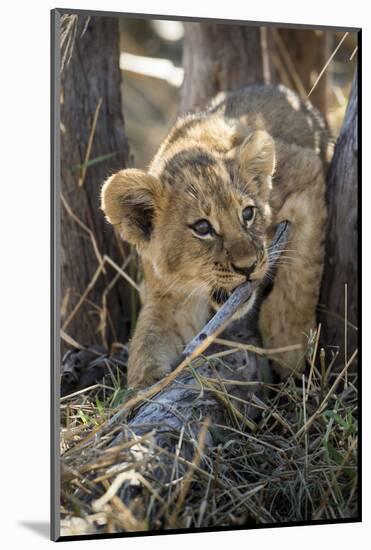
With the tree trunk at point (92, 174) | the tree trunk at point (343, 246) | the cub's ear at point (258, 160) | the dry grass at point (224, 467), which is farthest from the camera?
the tree trunk at point (92, 174)

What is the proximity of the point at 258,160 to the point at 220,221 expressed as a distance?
1.40 ft

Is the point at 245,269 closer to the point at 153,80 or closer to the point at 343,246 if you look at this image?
the point at 343,246

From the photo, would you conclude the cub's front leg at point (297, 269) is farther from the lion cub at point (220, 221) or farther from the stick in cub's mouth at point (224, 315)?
the stick in cub's mouth at point (224, 315)

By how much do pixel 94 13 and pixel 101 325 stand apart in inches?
70.0

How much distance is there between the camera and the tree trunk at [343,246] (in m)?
4.38

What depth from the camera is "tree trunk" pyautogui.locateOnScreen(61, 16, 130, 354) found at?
15.7ft

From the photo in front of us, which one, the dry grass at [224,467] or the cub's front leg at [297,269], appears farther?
the cub's front leg at [297,269]

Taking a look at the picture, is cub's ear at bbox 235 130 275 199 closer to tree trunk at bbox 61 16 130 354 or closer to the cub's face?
the cub's face

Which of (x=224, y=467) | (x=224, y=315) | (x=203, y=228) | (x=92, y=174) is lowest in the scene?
(x=224, y=467)

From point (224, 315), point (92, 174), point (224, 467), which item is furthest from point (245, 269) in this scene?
point (92, 174)

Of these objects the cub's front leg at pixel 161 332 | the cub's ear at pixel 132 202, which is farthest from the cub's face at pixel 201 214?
the cub's front leg at pixel 161 332

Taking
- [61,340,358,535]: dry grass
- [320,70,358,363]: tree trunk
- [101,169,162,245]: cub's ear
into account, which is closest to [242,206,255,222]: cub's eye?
[101,169,162,245]: cub's ear

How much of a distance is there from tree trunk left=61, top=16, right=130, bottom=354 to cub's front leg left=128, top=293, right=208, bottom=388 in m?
0.56

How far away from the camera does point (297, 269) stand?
4449 millimetres
